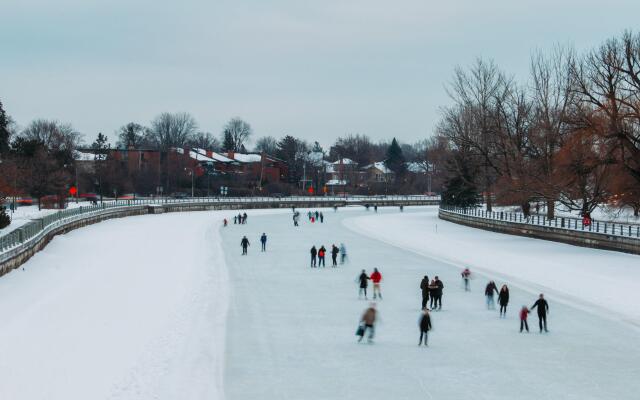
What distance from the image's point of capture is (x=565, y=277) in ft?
97.8

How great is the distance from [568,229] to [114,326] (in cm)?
3335

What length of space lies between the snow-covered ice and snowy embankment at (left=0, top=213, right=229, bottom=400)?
2.2 inches

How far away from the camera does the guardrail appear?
39.1 meters

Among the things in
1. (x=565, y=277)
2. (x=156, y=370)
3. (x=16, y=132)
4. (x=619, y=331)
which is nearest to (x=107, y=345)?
(x=156, y=370)

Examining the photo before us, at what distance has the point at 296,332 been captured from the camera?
1872cm

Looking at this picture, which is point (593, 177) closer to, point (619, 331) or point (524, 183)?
point (524, 183)

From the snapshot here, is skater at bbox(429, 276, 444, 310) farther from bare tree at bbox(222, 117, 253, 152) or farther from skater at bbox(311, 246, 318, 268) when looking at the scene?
bare tree at bbox(222, 117, 253, 152)

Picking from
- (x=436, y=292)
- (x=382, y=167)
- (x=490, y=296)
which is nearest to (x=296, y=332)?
(x=436, y=292)

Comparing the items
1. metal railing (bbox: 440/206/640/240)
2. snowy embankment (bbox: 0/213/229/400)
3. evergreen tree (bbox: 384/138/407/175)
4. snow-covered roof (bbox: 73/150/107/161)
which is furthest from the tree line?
evergreen tree (bbox: 384/138/407/175)

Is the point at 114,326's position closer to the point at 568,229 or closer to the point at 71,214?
the point at 568,229

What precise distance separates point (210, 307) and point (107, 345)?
18.6 ft

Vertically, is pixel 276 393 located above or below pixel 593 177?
below

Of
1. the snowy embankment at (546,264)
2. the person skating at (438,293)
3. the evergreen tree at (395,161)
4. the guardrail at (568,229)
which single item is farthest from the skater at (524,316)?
the evergreen tree at (395,161)

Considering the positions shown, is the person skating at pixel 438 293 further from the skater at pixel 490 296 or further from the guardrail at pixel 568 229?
the guardrail at pixel 568 229
